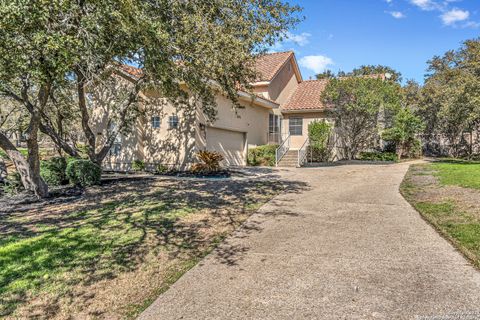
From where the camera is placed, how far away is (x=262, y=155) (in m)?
20.7

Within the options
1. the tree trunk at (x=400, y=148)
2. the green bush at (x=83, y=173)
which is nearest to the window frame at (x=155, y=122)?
the green bush at (x=83, y=173)

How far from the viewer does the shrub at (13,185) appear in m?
11.2

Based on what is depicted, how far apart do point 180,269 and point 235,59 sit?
5.58 metres

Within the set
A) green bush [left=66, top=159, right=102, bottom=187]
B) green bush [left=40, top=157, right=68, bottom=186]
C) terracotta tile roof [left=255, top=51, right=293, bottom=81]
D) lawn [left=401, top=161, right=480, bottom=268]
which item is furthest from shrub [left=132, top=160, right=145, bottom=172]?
lawn [left=401, top=161, right=480, bottom=268]

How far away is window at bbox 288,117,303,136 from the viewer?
23925 millimetres

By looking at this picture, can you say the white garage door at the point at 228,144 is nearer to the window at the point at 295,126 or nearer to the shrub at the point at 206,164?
the shrub at the point at 206,164

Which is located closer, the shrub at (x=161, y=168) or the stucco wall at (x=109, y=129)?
the shrub at (x=161, y=168)

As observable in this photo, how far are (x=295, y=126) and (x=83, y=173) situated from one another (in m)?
15.8

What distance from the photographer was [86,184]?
486 inches

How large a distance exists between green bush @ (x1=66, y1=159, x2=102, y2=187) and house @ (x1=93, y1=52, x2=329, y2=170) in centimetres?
542

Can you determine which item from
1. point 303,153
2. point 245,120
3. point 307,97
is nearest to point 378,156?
point 303,153

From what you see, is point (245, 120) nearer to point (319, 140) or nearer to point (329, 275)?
point (319, 140)

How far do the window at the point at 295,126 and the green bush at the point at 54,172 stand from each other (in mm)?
15690

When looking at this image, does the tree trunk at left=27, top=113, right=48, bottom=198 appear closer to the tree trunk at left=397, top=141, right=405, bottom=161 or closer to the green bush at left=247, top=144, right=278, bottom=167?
the green bush at left=247, top=144, right=278, bottom=167
